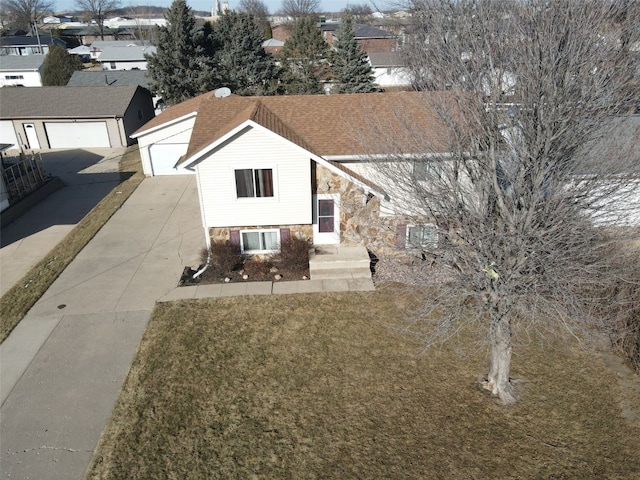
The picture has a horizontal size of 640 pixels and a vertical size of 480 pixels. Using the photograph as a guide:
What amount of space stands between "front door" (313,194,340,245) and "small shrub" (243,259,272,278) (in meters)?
1.93

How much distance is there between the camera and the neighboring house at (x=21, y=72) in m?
50.9

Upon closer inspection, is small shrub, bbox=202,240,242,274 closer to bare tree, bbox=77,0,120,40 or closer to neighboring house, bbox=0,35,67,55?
neighboring house, bbox=0,35,67,55

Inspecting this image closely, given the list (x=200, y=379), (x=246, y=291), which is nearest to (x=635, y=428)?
(x=200, y=379)

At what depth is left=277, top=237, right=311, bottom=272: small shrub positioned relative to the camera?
1515 centimetres

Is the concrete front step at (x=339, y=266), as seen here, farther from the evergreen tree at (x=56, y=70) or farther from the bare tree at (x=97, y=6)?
the bare tree at (x=97, y=6)

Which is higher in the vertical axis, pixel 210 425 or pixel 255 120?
pixel 255 120

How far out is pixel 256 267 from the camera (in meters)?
15.4

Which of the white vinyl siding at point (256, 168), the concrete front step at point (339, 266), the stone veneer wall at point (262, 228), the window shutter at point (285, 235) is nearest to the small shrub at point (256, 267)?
the window shutter at point (285, 235)

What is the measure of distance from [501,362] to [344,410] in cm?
354

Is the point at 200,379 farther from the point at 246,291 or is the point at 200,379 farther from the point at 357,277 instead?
the point at 357,277

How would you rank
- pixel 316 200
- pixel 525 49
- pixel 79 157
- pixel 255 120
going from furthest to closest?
1. pixel 79 157
2. pixel 316 200
3. pixel 255 120
4. pixel 525 49

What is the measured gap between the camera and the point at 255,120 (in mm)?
13984

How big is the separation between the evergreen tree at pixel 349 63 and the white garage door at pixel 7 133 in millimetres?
23155

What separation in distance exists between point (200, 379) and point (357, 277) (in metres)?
6.09
